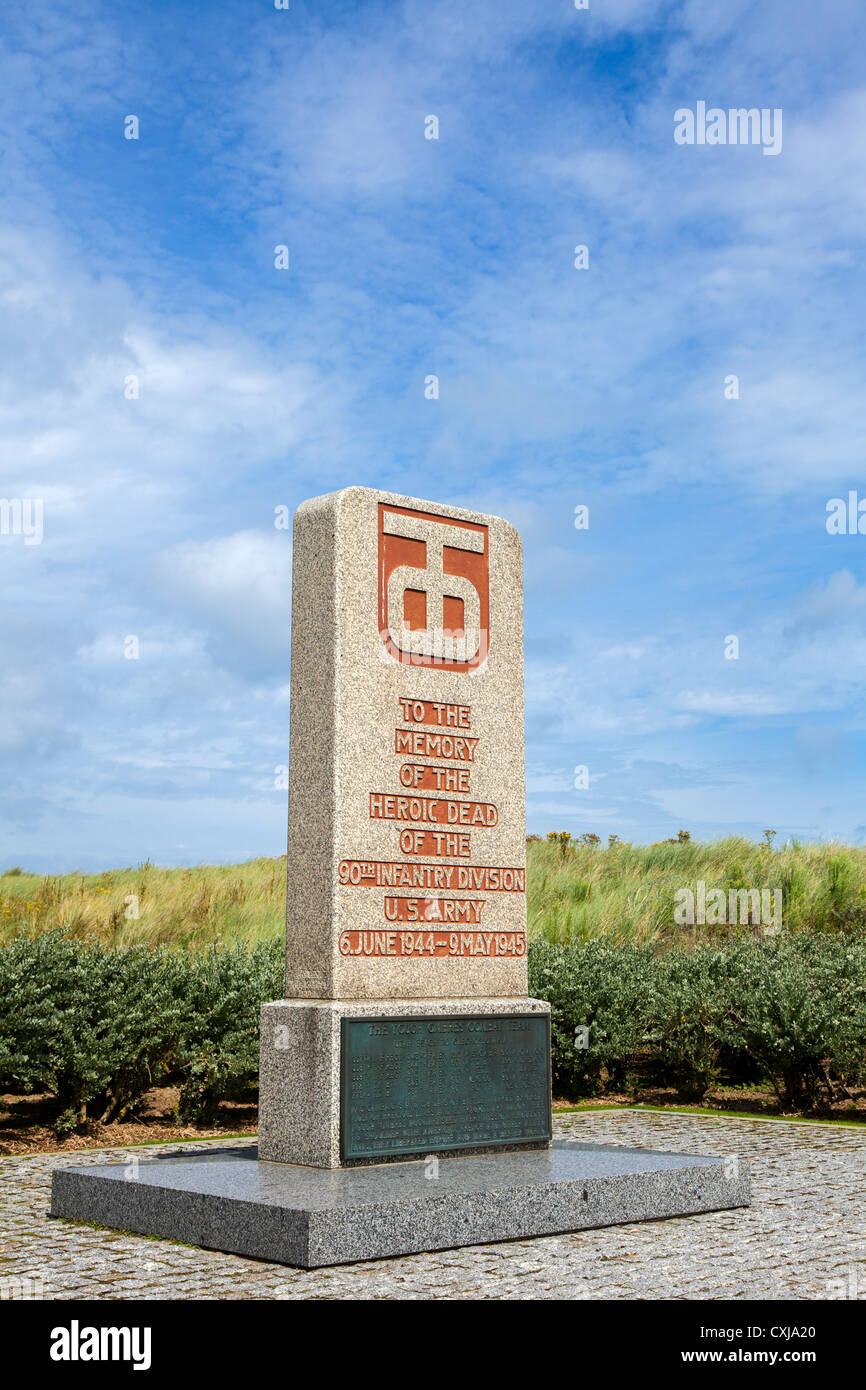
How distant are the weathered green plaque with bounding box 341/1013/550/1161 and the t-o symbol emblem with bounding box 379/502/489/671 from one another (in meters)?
2.16

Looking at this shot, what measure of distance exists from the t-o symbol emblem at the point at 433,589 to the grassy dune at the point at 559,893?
4.93m

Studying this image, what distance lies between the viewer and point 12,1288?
506 cm

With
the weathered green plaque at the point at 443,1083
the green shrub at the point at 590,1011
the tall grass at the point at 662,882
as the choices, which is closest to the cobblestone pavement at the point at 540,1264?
the weathered green plaque at the point at 443,1083

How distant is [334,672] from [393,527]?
3.42 feet

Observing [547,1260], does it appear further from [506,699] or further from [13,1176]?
[13,1176]

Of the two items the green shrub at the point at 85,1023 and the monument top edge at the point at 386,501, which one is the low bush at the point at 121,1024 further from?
the monument top edge at the point at 386,501

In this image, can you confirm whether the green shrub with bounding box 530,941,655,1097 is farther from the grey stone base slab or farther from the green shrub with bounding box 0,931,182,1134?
the grey stone base slab

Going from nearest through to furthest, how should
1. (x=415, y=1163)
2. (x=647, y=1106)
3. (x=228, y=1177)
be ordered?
(x=228, y=1177) → (x=415, y=1163) → (x=647, y=1106)

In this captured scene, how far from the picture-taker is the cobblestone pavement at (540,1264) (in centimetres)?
500

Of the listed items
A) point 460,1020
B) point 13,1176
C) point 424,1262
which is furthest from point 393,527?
point 13,1176

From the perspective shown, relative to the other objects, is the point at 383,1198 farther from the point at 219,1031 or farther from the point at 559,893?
the point at 559,893

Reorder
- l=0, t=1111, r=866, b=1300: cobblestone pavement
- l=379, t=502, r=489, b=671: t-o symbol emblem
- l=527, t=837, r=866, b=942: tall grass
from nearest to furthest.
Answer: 1. l=0, t=1111, r=866, b=1300: cobblestone pavement
2. l=379, t=502, r=489, b=671: t-o symbol emblem
3. l=527, t=837, r=866, b=942: tall grass

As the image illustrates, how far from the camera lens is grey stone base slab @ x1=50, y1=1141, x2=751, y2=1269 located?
218 inches

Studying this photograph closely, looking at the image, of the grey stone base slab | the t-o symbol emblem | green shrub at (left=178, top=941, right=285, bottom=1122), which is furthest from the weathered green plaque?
green shrub at (left=178, top=941, right=285, bottom=1122)
